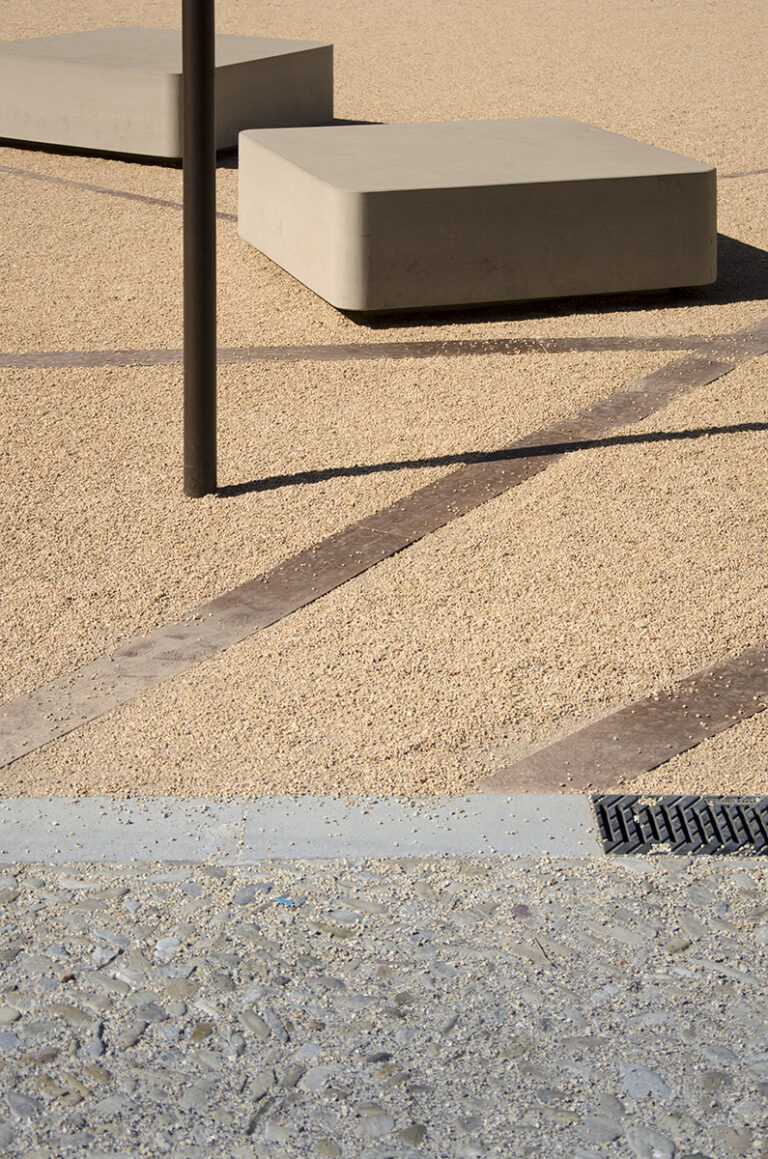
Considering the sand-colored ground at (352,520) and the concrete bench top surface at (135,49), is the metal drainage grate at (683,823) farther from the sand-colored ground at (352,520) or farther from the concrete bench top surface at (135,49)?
the concrete bench top surface at (135,49)

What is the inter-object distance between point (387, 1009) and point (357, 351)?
507cm

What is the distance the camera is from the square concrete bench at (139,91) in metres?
11.9

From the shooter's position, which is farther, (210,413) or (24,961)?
(210,413)

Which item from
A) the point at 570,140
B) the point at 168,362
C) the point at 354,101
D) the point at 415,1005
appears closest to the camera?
the point at 415,1005

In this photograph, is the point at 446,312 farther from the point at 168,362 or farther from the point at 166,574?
the point at 166,574

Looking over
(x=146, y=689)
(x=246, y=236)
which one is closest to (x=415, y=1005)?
(x=146, y=689)

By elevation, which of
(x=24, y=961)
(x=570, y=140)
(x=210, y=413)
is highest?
(x=570, y=140)

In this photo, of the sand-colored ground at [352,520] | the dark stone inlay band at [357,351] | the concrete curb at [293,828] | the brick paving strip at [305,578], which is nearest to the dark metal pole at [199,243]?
the sand-colored ground at [352,520]

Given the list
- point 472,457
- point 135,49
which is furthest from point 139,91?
point 472,457

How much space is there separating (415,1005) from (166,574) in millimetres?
2440

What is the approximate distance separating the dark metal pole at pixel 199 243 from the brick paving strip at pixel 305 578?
0.70 m

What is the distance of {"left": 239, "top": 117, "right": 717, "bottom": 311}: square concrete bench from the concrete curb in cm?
462

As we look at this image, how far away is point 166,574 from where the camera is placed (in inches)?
201

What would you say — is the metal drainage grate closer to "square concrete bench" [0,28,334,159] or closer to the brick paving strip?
the brick paving strip
